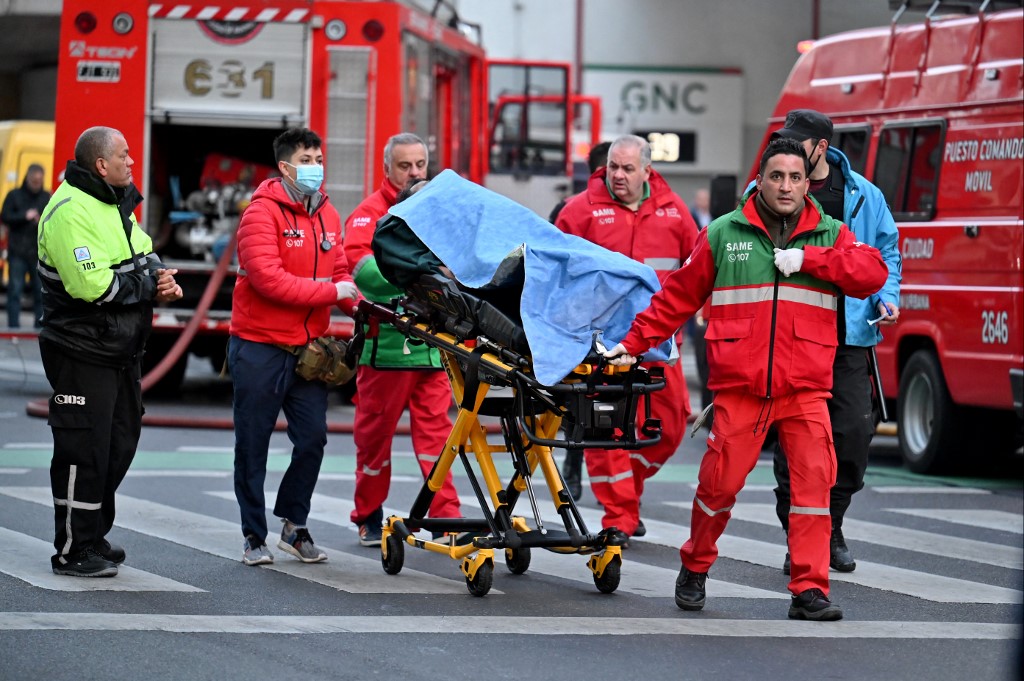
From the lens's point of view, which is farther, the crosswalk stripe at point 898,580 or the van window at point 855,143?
the van window at point 855,143

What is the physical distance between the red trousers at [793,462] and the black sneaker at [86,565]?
250 centimetres

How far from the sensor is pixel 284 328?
7.89 meters

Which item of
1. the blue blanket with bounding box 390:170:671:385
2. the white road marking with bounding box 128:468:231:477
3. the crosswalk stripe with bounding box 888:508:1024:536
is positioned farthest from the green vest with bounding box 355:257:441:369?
the crosswalk stripe with bounding box 888:508:1024:536

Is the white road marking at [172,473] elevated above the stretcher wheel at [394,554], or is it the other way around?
the white road marking at [172,473]

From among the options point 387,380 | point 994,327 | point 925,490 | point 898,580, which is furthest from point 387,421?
point 994,327

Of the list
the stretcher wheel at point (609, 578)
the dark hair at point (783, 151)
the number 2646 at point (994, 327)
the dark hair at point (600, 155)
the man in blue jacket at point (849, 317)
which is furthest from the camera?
the number 2646 at point (994, 327)

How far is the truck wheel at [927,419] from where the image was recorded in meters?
11.5

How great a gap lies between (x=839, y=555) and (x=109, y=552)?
3.29 m

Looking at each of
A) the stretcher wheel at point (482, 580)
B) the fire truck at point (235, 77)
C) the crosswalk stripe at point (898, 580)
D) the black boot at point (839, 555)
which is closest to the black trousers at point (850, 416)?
the black boot at point (839, 555)

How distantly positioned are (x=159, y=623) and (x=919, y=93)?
705 centimetres

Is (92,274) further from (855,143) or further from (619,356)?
(855,143)

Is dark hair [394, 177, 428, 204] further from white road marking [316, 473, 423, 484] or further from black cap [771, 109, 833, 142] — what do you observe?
white road marking [316, 473, 423, 484]

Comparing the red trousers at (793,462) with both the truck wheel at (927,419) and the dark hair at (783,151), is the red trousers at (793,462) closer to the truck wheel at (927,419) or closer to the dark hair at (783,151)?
the dark hair at (783,151)

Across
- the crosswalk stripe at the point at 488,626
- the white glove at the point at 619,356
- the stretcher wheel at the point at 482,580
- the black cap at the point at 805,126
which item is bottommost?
the crosswalk stripe at the point at 488,626
